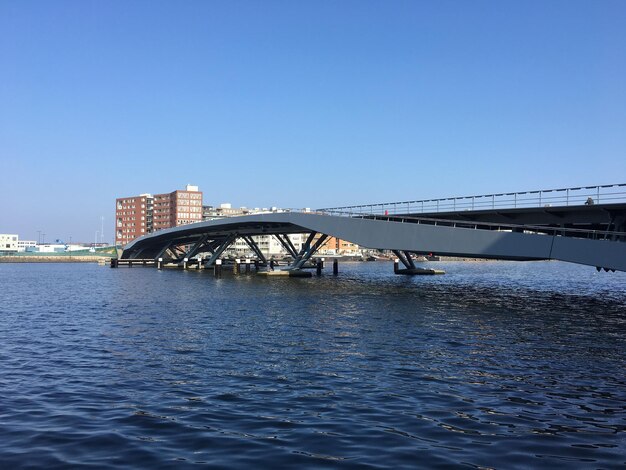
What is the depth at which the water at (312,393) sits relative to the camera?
10305 mm

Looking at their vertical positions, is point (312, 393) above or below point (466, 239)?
below

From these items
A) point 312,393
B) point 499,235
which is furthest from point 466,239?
point 312,393

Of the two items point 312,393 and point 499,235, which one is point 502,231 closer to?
point 499,235

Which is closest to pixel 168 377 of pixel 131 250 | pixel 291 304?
pixel 291 304

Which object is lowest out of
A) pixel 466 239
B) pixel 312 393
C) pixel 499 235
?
pixel 312 393

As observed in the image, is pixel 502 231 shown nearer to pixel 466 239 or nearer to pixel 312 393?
pixel 466 239

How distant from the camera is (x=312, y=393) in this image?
48.8 feet

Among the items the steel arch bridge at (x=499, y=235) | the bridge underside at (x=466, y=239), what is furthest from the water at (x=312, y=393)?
the steel arch bridge at (x=499, y=235)

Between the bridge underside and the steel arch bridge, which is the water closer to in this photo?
the bridge underside

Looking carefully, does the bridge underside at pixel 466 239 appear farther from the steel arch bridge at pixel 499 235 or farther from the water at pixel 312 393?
the water at pixel 312 393

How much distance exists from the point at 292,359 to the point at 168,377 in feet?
15.9

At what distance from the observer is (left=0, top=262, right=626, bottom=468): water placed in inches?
406

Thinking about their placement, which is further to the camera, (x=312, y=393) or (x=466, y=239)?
(x=466, y=239)

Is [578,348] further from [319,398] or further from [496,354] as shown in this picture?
[319,398]
